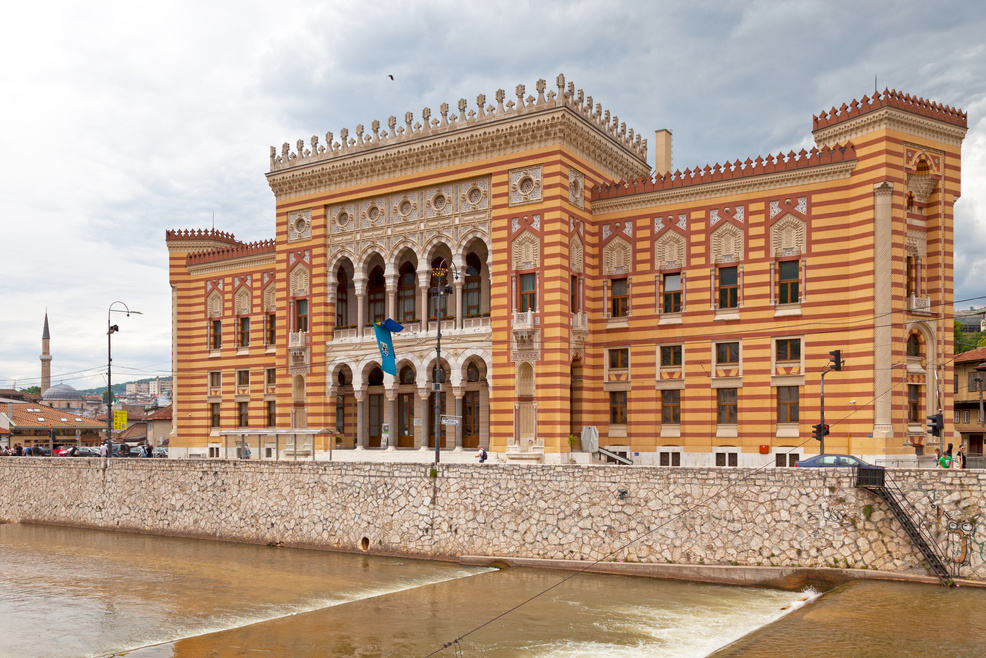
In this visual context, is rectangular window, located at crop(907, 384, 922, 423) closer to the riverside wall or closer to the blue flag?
the riverside wall

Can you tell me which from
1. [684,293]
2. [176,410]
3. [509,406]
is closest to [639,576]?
[509,406]

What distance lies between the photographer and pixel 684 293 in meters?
36.5

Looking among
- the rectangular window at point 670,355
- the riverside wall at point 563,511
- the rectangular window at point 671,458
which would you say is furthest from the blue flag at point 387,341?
the rectangular window at point 671,458

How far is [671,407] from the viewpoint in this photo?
36.8 m

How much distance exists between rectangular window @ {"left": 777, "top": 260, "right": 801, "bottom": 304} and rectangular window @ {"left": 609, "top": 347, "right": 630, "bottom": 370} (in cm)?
733

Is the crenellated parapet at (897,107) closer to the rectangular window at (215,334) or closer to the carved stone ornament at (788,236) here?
the carved stone ornament at (788,236)

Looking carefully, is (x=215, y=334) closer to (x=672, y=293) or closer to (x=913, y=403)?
(x=672, y=293)

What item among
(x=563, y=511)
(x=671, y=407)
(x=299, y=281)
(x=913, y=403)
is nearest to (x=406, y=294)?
(x=299, y=281)

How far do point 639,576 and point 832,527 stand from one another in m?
5.99

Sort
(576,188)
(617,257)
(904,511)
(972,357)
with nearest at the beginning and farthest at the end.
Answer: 1. (904,511)
2. (576,188)
3. (617,257)
4. (972,357)

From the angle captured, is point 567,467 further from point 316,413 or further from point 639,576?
point 316,413

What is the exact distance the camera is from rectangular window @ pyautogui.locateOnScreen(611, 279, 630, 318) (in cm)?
3828

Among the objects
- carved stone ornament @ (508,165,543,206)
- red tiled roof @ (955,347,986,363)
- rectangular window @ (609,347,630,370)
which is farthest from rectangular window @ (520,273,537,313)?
red tiled roof @ (955,347,986,363)

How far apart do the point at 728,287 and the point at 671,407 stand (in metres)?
6.04
